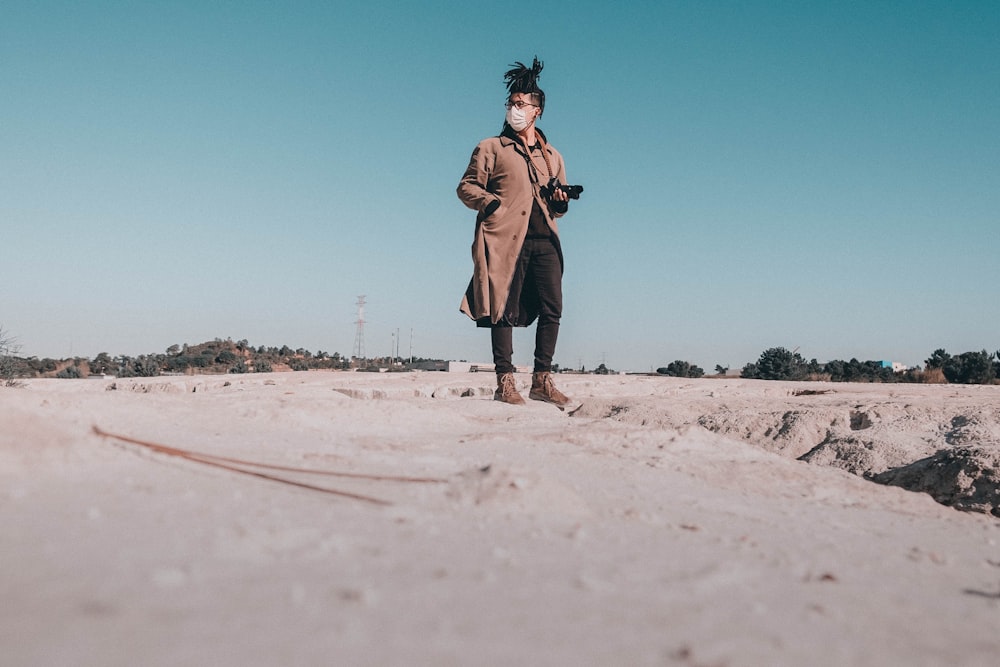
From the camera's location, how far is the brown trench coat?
17.3ft

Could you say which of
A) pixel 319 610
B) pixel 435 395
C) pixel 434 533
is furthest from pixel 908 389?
pixel 319 610

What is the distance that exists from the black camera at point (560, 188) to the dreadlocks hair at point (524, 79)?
0.79 metres

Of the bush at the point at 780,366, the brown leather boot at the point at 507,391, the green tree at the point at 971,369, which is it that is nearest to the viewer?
the brown leather boot at the point at 507,391

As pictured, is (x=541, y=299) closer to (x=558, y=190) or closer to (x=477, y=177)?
(x=558, y=190)

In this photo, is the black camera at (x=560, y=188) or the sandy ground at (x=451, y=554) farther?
the black camera at (x=560, y=188)

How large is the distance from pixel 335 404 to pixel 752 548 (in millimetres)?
2486

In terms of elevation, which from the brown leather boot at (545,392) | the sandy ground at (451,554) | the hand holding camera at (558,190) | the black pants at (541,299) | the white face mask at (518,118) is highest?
the white face mask at (518,118)

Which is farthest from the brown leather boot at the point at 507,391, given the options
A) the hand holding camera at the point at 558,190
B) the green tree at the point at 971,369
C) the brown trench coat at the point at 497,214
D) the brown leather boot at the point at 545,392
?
the green tree at the point at 971,369

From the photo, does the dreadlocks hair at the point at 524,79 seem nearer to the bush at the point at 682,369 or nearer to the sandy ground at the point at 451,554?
the sandy ground at the point at 451,554

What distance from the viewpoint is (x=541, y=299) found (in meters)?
5.46

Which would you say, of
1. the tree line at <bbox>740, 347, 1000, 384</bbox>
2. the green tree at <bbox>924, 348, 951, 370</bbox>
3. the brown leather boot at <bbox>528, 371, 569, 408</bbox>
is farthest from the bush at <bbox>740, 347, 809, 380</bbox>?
the brown leather boot at <bbox>528, 371, 569, 408</bbox>

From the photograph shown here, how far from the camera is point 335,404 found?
3652mm

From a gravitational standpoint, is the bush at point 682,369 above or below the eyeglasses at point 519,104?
below

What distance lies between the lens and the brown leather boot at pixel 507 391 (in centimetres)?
521
